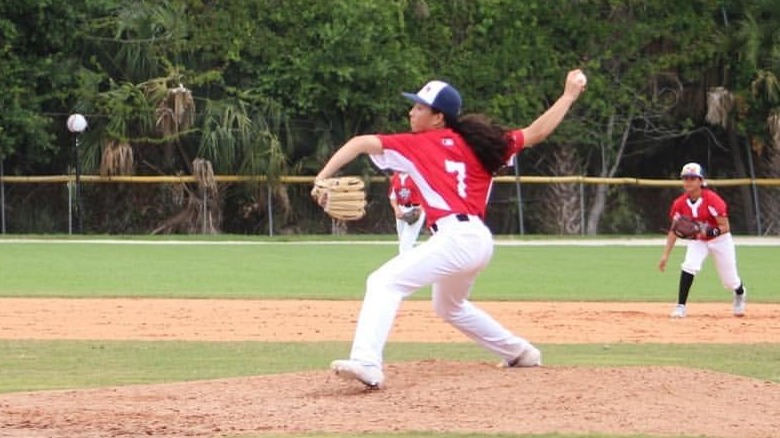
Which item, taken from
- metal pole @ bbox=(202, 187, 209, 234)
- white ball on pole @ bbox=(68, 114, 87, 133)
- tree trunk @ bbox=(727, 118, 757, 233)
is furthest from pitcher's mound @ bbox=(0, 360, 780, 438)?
tree trunk @ bbox=(727, 118, 757, 233)

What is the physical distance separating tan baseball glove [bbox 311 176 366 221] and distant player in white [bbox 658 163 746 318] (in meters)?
7.87

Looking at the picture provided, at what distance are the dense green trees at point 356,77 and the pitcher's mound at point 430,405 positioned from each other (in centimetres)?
2423

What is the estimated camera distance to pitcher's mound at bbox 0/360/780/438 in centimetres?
820

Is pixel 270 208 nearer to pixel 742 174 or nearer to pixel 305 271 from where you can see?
pixel 305 271

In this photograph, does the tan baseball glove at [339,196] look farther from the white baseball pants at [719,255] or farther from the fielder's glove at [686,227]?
the white baseball pants at [719,255]

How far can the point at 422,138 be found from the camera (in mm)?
9461

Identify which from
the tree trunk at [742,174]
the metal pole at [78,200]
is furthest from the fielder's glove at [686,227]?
the tree trunk at [742,174]

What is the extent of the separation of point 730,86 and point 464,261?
2873 cm

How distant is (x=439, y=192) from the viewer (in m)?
9.36

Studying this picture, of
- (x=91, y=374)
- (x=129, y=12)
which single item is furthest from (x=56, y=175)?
(x=91, y=374)

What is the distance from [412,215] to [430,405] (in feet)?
30.8

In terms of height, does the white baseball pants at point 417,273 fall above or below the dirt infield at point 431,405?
above

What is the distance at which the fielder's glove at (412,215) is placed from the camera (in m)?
18.1

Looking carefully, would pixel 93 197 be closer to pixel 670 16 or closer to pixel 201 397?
pixel 670 16
